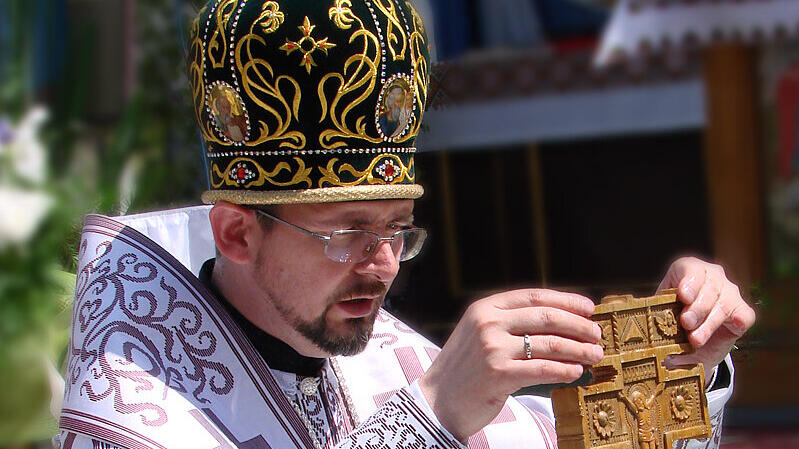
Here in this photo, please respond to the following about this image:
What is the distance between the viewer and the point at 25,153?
453 centimetres

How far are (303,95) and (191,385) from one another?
0.52 metres

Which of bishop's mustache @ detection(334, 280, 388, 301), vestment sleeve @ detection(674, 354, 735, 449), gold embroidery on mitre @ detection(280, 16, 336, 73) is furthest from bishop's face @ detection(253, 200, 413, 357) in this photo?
vestment sleeve @ detection(674, 354, 735, 449)

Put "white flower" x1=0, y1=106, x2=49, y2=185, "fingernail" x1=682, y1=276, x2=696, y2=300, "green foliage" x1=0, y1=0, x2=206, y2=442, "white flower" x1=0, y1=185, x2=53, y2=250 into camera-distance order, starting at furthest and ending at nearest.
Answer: "white flower" x1=0, y1=106, x2=49, y2=185
"white flower" x1=0, y1=185, x2=53, y2=250
"green foliage" x1=0, y1=0, x2=206, y2=442
"fingernail" x1=682, y1=276, x2=696, y2=300

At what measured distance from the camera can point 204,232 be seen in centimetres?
245

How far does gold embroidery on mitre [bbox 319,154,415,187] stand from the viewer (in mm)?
1998

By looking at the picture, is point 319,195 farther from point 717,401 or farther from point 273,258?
point 717,401

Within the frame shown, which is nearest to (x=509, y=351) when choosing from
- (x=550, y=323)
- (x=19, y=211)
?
(x=550, y=323)

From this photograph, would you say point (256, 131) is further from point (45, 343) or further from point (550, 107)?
point (550, 107)

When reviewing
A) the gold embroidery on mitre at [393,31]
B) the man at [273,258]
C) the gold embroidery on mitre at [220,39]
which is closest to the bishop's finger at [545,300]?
the man at [273,258]

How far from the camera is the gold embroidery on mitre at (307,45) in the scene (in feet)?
6.40

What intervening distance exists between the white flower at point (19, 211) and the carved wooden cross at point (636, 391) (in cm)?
308

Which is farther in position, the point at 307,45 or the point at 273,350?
the point at 273,350

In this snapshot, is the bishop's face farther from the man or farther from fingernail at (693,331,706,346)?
fingernail at (693,331,706,346)

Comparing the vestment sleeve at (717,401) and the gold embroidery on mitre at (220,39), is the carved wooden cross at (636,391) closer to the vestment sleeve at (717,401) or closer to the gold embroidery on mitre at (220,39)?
the vestment sleeve at (717,401)
